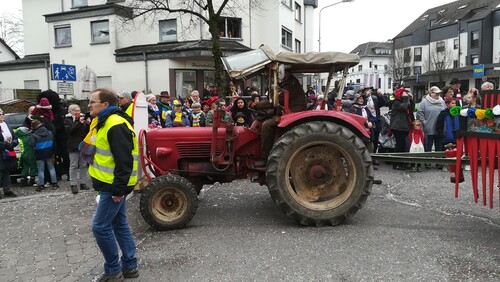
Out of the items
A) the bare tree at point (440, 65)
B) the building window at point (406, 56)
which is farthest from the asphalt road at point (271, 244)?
the building window at point (406, 56)

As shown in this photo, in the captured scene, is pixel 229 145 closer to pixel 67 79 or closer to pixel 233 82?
pixel 233 82

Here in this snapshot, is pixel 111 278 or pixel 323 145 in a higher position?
pixel 323 145

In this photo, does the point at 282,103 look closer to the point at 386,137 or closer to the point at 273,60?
the point at 273,60

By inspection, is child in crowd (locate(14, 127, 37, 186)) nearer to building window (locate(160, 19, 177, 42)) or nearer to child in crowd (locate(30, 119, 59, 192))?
child in crowd (locate(30, 119, 59, 192))

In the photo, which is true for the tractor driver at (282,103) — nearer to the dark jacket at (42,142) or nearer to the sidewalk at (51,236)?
the sidewalk at (51,236)

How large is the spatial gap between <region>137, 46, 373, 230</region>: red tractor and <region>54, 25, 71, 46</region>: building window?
22685 mm

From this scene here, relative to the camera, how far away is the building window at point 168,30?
2398 cm

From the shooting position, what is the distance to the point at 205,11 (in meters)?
23.4

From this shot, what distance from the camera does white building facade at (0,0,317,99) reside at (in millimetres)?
22719

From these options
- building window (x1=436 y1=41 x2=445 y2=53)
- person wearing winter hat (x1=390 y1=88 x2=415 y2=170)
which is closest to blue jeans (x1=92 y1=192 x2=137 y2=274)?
person wearing winter hat (x1=390 y1=88 x2=415 y2=170)

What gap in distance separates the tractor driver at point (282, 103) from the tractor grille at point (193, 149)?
0.73 m

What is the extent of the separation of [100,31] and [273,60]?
2179 cm

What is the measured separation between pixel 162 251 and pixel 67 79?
7665mm

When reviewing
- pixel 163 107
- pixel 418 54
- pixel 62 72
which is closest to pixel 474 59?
pixel 418 54
